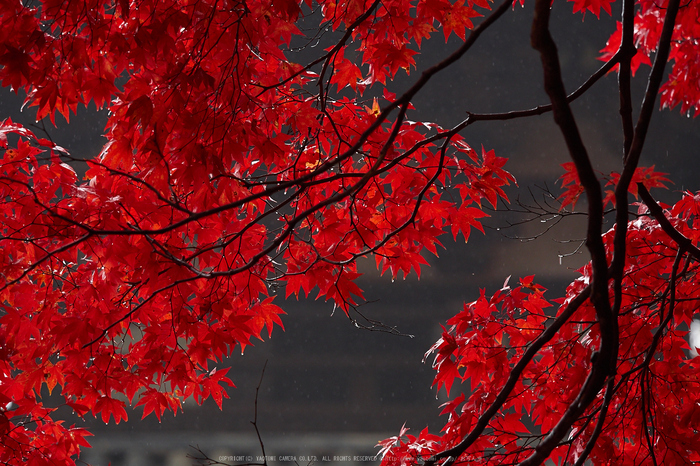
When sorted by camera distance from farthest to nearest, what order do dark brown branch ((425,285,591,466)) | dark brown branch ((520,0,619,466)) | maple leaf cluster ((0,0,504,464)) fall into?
maple leaf cluster ((0,0,504,464)), dark brown branch ((425,285,591,466)), dark brown branch ((520,0,619,466))

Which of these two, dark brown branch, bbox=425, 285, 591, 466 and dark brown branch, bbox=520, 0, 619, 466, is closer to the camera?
dark brown branch, bbox=520, 0, 619, 466

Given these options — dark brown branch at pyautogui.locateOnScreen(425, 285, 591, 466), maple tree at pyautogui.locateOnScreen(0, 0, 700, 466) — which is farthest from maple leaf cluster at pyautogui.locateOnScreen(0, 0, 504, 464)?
dark brown branch at pyautogui.locateOnScreen(425, 285, 591, 466)

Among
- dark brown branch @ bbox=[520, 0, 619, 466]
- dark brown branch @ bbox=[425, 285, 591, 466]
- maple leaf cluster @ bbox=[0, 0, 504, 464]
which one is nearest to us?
dark brown branch @ bbox=[520, 0, 619, 466]

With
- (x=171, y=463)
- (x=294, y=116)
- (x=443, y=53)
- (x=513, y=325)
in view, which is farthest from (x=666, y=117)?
(x=171, y=463)

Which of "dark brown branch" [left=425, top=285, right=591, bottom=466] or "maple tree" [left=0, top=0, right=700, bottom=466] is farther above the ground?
"maple tree" [left=0, top=0, right=700, bottom=466]

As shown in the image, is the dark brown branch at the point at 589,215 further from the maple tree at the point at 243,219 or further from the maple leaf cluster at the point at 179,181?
the maple leaf cluster at the point at 179,181

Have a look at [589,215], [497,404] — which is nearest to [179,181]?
[497,404]

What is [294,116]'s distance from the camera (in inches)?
77.0

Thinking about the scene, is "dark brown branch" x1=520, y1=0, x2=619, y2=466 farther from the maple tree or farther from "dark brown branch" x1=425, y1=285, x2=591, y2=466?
the maple tree

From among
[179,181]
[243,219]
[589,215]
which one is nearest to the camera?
[589,215]

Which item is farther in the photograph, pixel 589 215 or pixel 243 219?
pixel 243 219

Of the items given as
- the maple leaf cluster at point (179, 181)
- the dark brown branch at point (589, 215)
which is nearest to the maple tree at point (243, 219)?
the maple leaf cluster at point (179, 181)

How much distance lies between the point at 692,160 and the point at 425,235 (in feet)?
17.9

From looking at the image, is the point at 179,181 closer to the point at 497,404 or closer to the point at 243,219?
the point at 243,219
